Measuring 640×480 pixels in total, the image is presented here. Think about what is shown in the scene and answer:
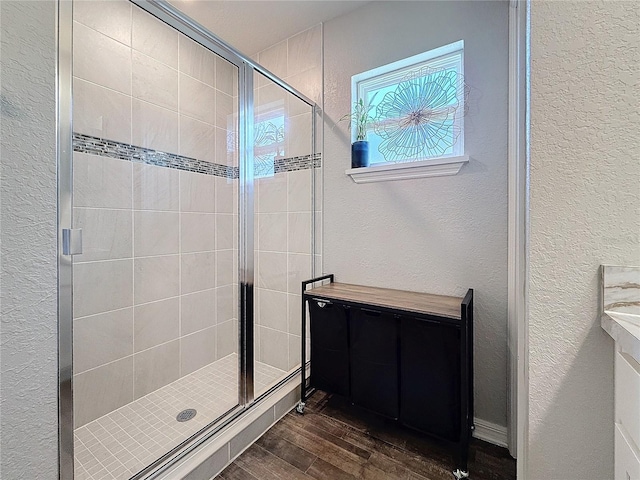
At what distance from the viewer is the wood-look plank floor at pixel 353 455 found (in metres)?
1.20

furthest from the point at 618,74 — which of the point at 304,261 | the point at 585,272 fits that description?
the point at 304,261

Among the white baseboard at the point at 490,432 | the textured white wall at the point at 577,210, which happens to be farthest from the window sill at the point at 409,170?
the white baseboard at the point at 490,432

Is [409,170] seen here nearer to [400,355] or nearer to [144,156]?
[400,355]

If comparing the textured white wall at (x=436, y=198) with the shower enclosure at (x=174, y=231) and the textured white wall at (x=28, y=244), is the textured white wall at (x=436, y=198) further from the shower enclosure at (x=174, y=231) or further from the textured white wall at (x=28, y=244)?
the textured white wall at (x=28, y=244)

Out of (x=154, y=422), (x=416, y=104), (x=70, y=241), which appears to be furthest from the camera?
(x=416, y=104)

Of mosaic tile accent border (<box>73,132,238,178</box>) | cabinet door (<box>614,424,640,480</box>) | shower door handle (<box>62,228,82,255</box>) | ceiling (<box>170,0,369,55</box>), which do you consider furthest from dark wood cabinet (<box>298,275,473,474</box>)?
ceiling (<box>170,0,369,55</box>)

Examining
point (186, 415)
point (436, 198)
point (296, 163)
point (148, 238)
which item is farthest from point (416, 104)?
point (186, 415)

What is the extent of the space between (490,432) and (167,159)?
2571 mm

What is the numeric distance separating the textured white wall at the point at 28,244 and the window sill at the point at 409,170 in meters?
1.44

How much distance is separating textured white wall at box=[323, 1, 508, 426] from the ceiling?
0.39ft

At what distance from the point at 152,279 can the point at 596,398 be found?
2170 millimetres

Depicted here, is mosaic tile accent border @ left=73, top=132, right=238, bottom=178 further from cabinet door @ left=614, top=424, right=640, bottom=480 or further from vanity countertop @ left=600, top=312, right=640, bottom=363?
cabinet door @ left=614, top=424, right=640, bottom=480

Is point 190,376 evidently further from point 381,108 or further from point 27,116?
point 381,108

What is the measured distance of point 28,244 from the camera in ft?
2.41
